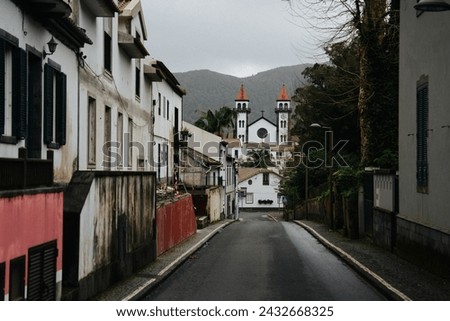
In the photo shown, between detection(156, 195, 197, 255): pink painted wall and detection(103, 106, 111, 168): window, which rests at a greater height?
detection(103, 106, 111, 168): window

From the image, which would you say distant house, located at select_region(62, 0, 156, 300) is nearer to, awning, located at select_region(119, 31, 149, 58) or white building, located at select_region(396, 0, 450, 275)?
awning, located at select_region(119, 31, 149, 58)

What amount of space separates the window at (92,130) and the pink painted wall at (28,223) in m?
7.89

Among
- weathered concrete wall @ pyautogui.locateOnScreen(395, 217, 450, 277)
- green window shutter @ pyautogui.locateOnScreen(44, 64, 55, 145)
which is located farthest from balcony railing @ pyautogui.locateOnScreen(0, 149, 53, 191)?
weathered concrete wall @ pyautogui.locateOnScreen(395, 217, 450, 277)

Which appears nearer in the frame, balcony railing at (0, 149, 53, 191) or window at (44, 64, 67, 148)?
balcony railing at (0, 149, 53, 191)

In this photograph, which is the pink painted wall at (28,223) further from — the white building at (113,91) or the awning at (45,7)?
the white building at (113,91)

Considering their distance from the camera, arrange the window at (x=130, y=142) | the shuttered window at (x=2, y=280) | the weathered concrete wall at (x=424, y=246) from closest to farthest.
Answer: the shuttered window at (x=2, y=280)
the weathered concrete wall at (x=424, y=246)
the window at (x=130, y=142)

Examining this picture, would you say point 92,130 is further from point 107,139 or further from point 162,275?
point 162,275

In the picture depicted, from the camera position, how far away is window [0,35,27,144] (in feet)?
36.0

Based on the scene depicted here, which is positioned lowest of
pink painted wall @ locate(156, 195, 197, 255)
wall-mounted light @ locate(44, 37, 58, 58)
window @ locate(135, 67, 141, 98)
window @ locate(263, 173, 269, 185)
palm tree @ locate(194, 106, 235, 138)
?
pink painted wall @ locate(156, 195, 197, 255)

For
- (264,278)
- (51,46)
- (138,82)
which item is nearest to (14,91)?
(51,46)

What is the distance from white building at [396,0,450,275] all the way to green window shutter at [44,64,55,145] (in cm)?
826

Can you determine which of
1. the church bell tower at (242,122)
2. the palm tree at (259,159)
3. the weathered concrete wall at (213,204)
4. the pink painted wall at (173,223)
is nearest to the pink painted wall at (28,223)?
the pink painted wall at (173,223)

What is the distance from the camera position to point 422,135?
716 inches

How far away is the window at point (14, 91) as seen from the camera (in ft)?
36.0
